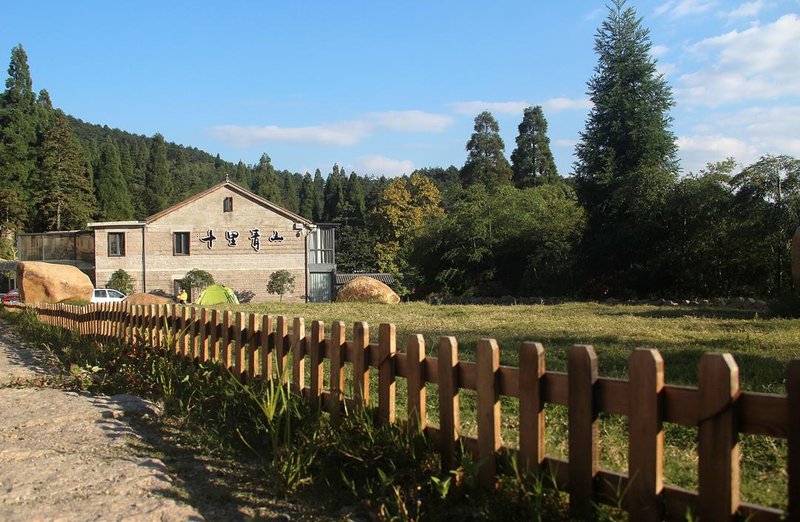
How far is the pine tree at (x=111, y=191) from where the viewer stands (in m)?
75.4

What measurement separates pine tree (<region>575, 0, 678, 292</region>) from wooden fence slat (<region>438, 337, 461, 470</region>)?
17416mm

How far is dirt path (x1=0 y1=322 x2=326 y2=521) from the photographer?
317cm

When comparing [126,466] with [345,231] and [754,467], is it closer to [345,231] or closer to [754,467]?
[754,467]

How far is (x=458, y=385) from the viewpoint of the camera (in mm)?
3287

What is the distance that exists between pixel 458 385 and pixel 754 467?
155 cm

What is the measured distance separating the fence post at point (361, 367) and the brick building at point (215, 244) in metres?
41.9

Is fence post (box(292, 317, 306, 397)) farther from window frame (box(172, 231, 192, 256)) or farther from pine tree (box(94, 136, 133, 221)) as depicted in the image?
pine tree (box(94, 136, 133, 221))

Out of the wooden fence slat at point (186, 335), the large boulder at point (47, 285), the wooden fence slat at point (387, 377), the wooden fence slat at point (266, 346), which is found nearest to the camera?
the wooden fence slat at point (387, 377)

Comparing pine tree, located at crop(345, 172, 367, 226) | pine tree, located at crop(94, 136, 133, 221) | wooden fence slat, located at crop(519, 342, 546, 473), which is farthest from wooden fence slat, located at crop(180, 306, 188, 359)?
pine tree, located at crop(345, 172, 367, 226)

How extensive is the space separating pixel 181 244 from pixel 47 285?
2586 centimetres

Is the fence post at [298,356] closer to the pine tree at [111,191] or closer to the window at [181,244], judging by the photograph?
the window at [181,244]

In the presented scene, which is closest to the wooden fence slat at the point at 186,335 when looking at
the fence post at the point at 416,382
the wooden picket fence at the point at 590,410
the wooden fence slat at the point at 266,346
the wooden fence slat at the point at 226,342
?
the wooden fence slat at the point at 226,342

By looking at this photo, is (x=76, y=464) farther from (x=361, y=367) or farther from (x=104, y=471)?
(x=361, y=367)

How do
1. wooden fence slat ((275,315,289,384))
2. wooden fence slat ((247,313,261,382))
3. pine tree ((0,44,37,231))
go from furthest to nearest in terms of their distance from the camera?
1. pine tree ((0,44,37,231))
2. wooden fence slat ((247,313,261,382))
3. wooden fence slat ((275,315,289,384))
